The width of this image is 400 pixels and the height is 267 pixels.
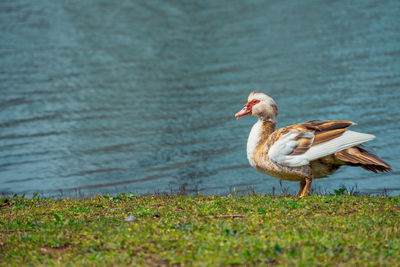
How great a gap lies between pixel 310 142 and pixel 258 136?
48.7 inches

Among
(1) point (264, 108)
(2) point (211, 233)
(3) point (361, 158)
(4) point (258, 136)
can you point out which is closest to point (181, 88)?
(1) point (264, 108)

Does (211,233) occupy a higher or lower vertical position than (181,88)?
lower

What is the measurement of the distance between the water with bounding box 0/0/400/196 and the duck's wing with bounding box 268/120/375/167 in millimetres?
2299

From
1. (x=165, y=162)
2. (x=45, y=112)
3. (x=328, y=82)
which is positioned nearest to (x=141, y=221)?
(x=165, y=162)

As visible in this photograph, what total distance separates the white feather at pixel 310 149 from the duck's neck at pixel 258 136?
57cm

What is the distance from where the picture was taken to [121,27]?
3503 centimetres

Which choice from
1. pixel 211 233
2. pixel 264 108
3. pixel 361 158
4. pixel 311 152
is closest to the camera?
pixel 211 233

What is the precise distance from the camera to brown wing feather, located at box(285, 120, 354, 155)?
30.7 ft

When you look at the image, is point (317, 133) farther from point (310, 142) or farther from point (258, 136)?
point (258, 136)

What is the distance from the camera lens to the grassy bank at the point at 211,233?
589cm

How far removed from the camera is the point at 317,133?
9.52 metres

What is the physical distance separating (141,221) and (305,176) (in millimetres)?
3526

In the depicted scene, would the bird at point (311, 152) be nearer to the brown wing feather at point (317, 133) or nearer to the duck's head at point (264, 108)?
the brown wing feather at point (317, 133)

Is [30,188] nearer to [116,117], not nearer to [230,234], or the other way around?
[116,117]
